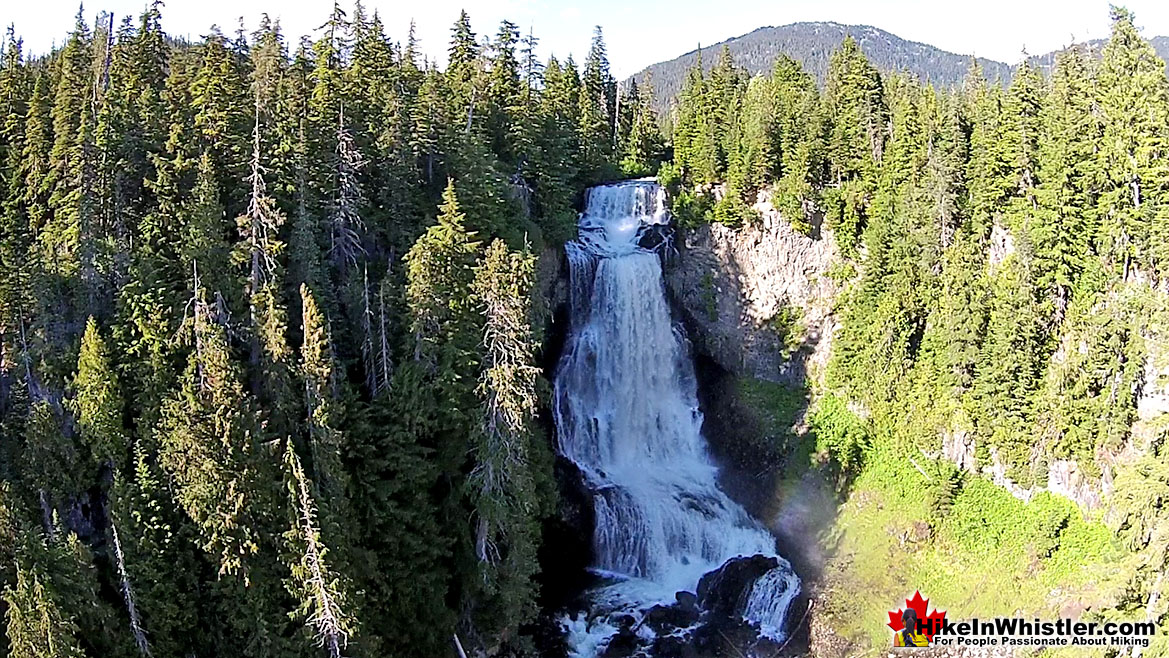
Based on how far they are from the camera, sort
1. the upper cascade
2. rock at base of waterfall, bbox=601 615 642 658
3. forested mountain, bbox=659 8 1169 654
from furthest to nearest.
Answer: the upper cascade < forested mountain, bbox=659 8 1169 654 < rock at base of waterfall, bbox=601 615 642 658

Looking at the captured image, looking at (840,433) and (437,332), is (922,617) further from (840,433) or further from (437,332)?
(437,332)

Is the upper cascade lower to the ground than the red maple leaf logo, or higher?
higher

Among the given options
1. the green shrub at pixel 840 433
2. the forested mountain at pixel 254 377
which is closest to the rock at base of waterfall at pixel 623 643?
the forested mountain at pixel 254 377

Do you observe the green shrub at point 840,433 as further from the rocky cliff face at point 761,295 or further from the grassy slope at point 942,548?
the rocky cliff face at point 761,295

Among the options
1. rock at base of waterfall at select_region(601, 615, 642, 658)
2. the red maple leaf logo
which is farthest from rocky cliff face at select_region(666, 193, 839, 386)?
rock at base of waterfall at select_region(601, 615, 642, 658)

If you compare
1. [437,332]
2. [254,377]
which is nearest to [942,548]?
[437,332]

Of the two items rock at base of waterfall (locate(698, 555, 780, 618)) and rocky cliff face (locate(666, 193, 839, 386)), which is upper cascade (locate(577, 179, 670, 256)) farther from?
rock at base of waterfall (locate(698, 555, 780, 618))
